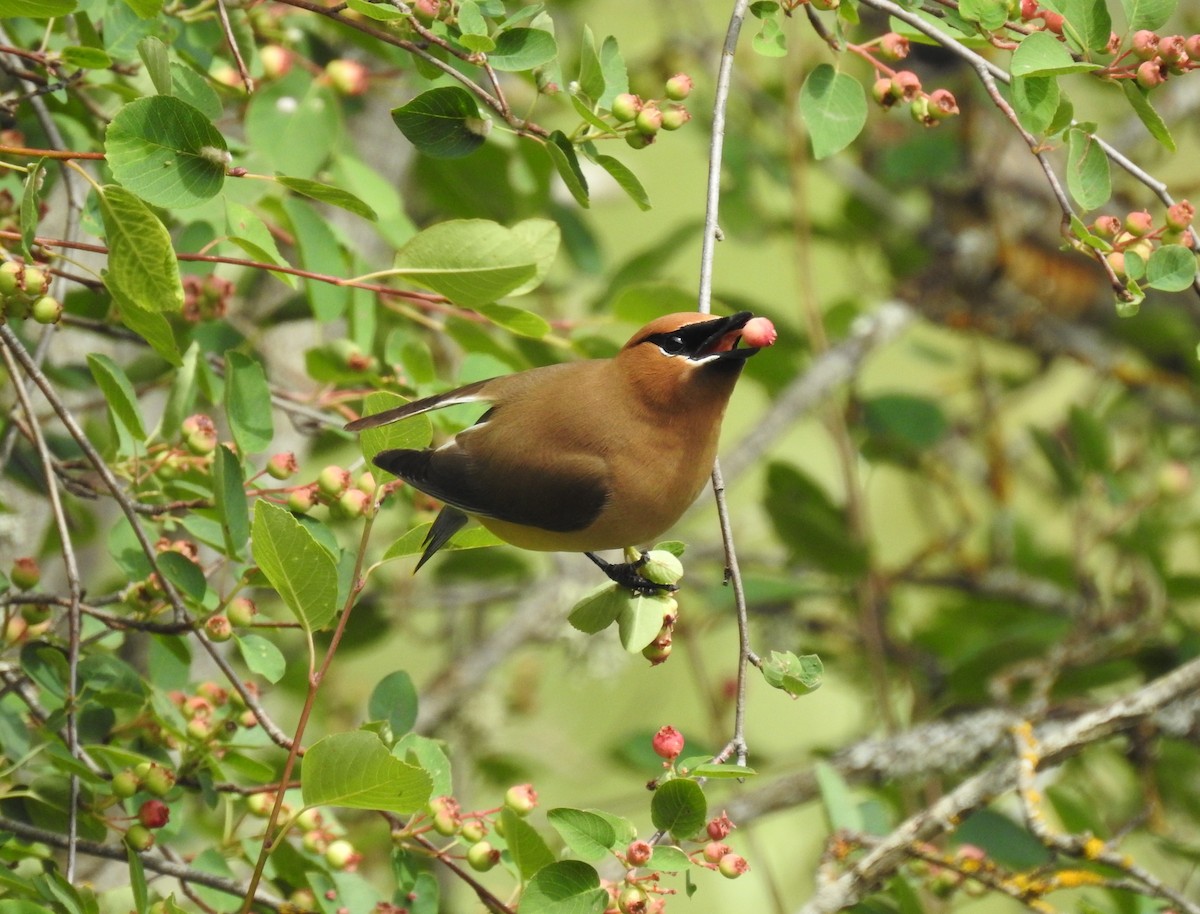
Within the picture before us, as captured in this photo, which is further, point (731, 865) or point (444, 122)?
point (444, 122)

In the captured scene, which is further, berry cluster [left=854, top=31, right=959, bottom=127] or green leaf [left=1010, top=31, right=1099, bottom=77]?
berry cluster [left=854, top=31, right=959, bottom=127]

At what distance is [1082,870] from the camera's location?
211 centimetres

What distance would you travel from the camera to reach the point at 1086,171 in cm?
166

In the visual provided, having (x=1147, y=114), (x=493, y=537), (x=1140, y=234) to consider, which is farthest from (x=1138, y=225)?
(x=493, y=537)

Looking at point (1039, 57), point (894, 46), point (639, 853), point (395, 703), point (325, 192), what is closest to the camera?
point (639, 853)

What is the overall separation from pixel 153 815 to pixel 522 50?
1.03m

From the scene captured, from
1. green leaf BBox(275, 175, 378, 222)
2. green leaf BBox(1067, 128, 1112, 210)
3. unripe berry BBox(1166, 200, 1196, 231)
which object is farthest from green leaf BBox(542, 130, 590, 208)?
unripe berry BBox(1166, 200, 1196, 231)

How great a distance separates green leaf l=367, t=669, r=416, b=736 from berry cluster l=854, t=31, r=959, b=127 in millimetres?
965

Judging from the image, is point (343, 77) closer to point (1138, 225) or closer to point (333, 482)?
point (333, 482)

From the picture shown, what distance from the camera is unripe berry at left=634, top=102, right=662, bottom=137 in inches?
65.8

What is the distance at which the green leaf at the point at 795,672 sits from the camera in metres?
1.54

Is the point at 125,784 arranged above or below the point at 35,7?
below

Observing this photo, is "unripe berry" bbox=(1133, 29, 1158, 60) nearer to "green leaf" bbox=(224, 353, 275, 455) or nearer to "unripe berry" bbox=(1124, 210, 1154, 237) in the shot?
"unripe berry" bbox=(1124, 210, 1154, 237)

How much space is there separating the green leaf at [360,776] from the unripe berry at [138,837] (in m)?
0.33
